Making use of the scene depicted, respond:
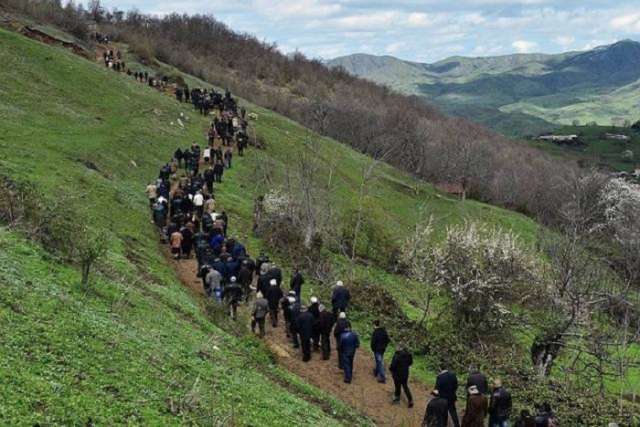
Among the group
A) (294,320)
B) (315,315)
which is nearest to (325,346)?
(315,315)

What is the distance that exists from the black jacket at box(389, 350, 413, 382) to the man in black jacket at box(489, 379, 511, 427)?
8.15 feet

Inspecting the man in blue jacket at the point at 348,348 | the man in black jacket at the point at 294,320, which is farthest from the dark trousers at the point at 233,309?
the man in blue jacket at the point at 348,348

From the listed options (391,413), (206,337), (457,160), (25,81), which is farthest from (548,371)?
(457,160)

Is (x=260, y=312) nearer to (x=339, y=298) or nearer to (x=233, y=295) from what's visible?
(x=233, y=295)

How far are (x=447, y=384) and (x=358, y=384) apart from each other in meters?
3.64

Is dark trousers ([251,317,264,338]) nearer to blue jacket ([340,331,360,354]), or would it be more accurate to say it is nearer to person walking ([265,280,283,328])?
person walking ([265,280,283,328])

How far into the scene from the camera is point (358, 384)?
1916 centimetres

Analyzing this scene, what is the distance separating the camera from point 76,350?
12.6m

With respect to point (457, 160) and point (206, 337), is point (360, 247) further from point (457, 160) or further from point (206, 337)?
point (457, 160)

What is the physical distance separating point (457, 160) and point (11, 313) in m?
91.2

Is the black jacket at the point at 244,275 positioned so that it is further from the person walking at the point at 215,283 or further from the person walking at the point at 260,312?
the person walking at the point at 260,312

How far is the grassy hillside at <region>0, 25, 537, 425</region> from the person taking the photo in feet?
37.3

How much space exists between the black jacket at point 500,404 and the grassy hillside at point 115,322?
3521mm

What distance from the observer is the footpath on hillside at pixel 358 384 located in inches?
699
